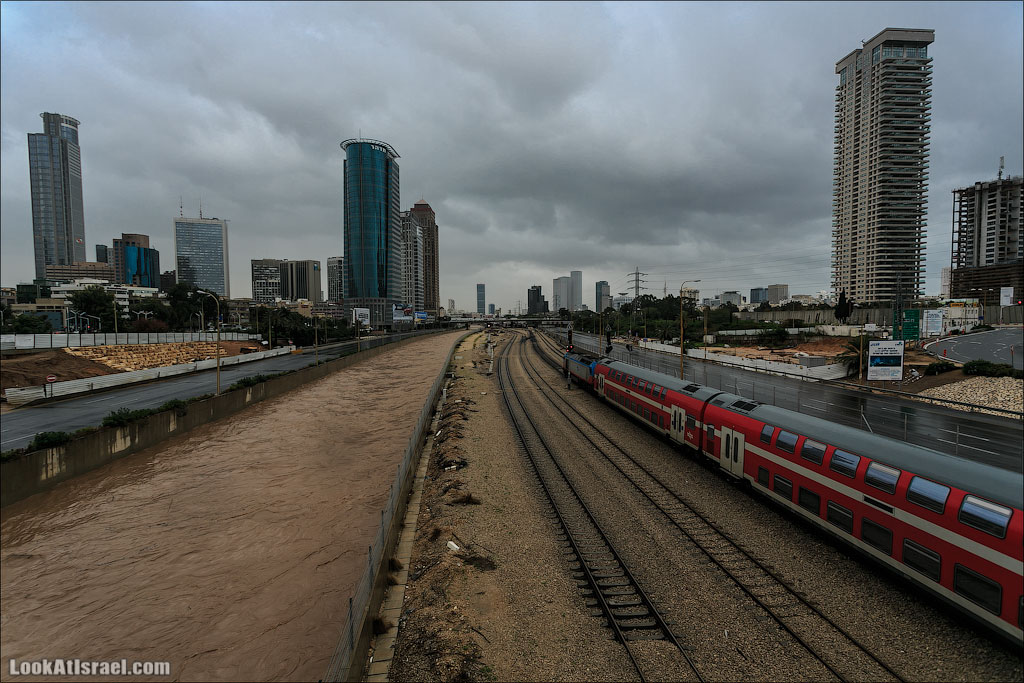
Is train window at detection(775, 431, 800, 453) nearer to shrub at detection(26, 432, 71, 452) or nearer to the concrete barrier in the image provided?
the concrete barrier

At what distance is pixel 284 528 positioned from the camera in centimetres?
1709

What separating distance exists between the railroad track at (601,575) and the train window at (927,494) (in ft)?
20.7

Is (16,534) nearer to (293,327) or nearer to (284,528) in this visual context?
(284,528)

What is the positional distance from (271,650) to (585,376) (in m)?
31.9

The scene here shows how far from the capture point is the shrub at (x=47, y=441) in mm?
19609

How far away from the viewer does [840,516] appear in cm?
1189

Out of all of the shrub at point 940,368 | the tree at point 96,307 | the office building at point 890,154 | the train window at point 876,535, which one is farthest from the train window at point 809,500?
the office building at point 890,154

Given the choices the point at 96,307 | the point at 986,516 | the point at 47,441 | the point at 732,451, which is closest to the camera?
the point at 986,516

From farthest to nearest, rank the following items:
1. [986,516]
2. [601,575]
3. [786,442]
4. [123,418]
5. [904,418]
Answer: [904,418] → [123,418] → [786,442] → [601,575] → [986,516]

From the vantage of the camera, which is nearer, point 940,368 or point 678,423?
point 678,423

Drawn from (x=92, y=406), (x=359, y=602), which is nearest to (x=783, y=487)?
(x=359, y=602)

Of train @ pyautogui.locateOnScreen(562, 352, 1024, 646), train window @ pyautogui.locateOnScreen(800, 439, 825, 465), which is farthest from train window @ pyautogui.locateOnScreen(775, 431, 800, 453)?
train window @ pyautogui.locateOnScreen(800, 439, 825, 465)

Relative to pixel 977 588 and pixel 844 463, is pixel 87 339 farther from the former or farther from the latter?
pixel 977 588

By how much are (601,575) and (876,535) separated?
6935 mm
